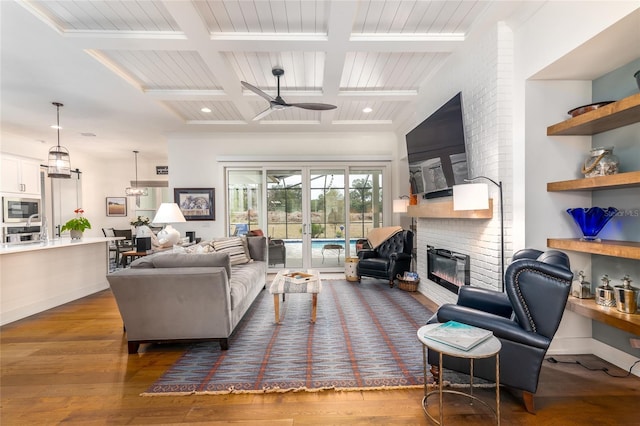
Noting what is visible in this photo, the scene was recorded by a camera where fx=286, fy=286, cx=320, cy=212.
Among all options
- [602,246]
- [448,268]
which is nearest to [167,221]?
[448,268]

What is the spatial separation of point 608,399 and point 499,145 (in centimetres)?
201

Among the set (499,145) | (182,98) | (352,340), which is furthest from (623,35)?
(182,98)

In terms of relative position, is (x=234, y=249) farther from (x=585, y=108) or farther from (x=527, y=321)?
(x=585, y=108)

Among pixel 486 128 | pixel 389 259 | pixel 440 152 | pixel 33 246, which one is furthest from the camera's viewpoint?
pixel 389 259

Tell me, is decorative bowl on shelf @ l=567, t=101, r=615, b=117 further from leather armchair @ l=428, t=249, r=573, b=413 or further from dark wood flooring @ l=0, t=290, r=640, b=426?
dark wood flooring @ l=0, t=290, r=640, b=426

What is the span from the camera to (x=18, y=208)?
531cm

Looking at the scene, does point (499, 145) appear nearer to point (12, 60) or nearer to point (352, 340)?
point (352, 340)

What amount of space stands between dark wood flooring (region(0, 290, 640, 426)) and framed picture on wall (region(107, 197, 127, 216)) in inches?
259

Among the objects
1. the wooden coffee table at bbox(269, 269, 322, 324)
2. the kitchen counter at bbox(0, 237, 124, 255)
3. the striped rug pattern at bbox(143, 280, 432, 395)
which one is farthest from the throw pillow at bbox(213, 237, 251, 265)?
the kitchen counter at bbox(0, 237, 124, 255)

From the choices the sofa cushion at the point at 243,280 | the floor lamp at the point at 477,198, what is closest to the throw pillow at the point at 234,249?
the sofa cushion at the point at 243,280

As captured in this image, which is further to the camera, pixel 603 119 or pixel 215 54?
pixel 215 54

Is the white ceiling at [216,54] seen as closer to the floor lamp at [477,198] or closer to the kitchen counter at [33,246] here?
the floor lamp at [477,198]

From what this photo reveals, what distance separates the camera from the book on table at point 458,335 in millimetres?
1571

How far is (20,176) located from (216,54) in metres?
5.13
